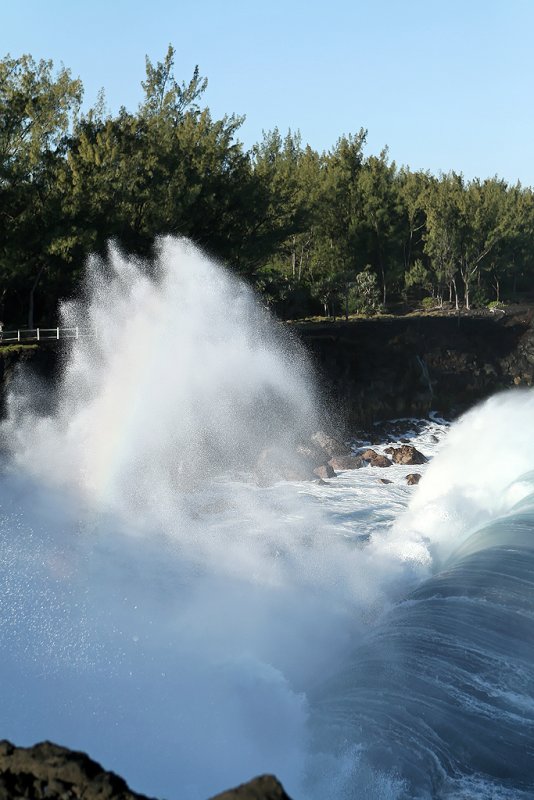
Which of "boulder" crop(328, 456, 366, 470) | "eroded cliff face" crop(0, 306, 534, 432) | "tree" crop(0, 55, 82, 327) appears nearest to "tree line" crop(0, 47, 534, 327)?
"tree" crop(0, 55, 82, 327)

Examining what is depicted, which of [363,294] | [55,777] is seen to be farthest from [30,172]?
[55,777]

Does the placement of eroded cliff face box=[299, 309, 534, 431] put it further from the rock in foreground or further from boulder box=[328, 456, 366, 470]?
the rock in foreground

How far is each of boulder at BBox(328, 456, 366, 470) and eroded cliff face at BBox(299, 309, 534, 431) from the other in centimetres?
495

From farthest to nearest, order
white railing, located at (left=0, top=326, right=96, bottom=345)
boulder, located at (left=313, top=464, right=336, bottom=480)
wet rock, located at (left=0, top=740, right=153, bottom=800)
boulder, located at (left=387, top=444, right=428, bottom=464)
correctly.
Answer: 1. white railing, located at (left=0, top=326, right=96, bottom=345)
2. boulder, located at (left=387, top=444, right=428, bottom=464)
3. boulder, located at (left=313, top=464, right=336, bottom=480)
4. wet rock, located at (left=0, top=740, right=153, bottom=800)

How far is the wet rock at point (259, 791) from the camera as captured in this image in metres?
6.18

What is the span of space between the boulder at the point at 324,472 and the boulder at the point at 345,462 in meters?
1.05

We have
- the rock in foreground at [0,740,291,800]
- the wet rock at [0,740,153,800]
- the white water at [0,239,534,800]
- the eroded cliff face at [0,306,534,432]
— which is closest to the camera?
the rock in foreground at [0,740,291,800]

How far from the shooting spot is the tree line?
38.7 meters

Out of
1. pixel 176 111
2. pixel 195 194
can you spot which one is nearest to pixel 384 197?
pixel 176 111

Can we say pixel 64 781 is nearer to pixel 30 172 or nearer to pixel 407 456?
pixel 407 456

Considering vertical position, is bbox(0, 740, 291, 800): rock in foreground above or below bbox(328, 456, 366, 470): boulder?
above

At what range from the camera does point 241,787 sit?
629 centimetres

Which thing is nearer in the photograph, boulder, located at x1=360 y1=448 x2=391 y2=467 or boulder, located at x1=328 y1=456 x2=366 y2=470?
boulder, located at x1=328 y1=456 x2=366 y2=470

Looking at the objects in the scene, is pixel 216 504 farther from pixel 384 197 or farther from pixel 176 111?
pixel 384 197
